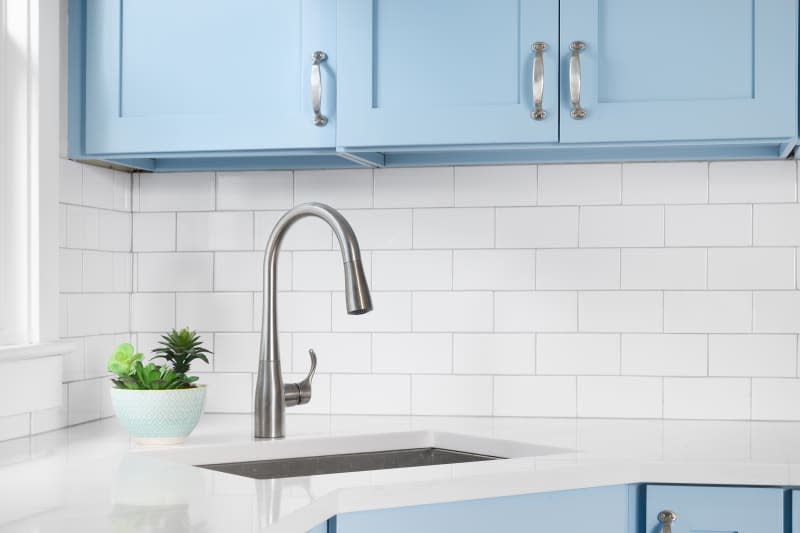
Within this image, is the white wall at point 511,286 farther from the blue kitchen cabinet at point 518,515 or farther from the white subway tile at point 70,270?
the blue kitchen cabinet at point 518,515

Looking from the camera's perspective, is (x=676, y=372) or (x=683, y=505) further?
(x=676, y=372)

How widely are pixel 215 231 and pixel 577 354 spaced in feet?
3.15

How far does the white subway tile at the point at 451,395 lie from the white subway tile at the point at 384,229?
1.10 ft

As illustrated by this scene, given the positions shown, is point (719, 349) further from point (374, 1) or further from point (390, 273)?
point (374, 1)

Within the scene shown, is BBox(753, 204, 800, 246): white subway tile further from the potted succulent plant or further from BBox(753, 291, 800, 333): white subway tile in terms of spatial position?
the potted succulent plant

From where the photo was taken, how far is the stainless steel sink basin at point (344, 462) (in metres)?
1.93

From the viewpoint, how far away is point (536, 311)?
2.38 m

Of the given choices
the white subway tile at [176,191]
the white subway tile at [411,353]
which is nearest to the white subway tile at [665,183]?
the white subway tile at [411,353]

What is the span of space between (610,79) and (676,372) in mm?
745

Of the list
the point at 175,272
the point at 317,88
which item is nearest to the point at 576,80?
the point at 317,88

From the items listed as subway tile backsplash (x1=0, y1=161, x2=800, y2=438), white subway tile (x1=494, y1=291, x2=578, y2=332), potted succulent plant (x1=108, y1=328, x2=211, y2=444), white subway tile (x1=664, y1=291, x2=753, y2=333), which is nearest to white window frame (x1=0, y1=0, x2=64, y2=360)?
subway tile backsplash (x1=0, y1=161, x2=800, y2=438)

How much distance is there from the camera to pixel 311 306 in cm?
246

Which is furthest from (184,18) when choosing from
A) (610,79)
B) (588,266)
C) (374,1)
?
(588,266)

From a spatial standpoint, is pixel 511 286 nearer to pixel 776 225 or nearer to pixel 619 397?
pixel 619 397
